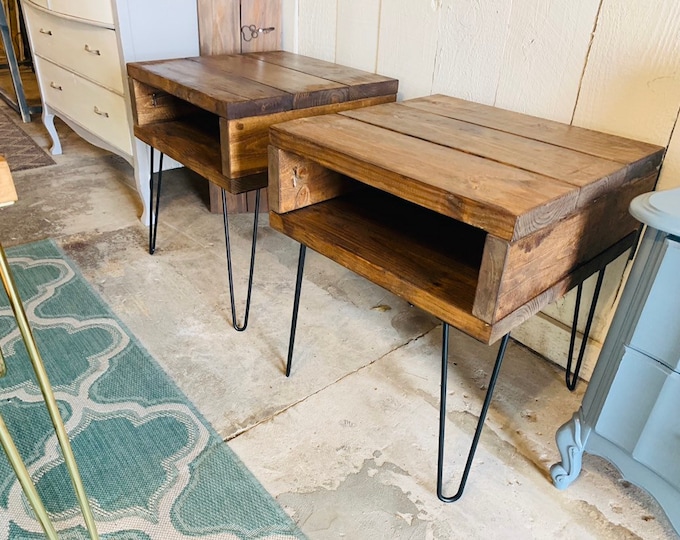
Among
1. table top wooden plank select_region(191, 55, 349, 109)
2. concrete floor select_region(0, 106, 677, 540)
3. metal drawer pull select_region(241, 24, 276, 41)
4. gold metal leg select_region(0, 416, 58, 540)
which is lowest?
concrete floor select_region(0, 106, 677, 540)

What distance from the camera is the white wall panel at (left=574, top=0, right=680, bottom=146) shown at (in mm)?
1020

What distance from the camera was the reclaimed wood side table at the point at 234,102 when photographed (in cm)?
122

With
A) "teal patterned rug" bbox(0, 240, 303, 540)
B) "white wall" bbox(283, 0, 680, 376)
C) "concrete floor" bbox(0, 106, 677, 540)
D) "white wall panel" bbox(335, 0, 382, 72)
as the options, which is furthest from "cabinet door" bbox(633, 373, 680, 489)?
"white wall panel" bbox(335, 0, 382, 72)

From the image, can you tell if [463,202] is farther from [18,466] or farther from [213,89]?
[213,89]

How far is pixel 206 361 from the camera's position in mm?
1345

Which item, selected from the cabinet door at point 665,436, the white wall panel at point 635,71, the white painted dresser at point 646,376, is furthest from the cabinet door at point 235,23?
the cabinet door at point 665,436

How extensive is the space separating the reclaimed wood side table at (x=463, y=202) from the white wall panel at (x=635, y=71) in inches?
2.9

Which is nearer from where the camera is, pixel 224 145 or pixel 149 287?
pixel 224 145

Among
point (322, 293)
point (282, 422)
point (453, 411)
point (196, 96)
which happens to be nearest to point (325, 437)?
point (282, 422)

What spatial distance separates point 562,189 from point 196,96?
833 millimetres

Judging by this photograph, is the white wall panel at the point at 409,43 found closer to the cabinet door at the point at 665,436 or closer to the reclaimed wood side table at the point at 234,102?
the reclaimed wood side table at the point at 234,102

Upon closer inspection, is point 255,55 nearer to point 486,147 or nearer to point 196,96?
point 196,96

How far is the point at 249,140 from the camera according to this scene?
123cm

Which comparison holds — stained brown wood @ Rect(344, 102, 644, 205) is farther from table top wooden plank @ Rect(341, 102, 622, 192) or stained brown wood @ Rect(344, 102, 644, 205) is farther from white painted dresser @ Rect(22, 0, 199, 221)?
white painted dresser @ Rect(22, 0, 199, 221)
